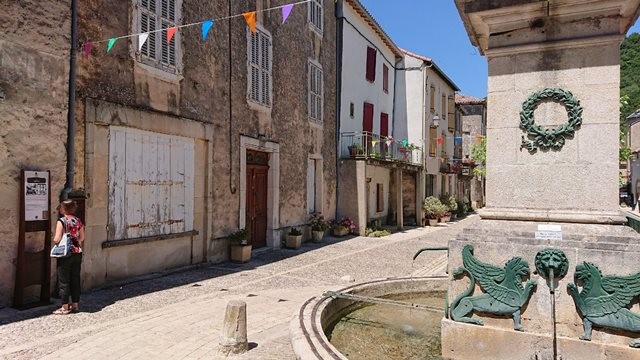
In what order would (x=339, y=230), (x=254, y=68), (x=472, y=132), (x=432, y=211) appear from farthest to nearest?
1. (x=472, y=132)
2. (x=432, y=211)
3. (x=339, y=230)
4. (x=254, y=68)

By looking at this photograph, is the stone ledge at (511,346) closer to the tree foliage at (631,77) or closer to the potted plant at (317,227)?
the potted plant at (317,227)

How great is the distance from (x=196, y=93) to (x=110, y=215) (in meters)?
3.13

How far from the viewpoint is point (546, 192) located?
161 inches

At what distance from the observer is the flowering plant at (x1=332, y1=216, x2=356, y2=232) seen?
15406 millimetres

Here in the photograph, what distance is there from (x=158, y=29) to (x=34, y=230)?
4.17 m

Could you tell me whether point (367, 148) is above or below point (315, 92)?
below

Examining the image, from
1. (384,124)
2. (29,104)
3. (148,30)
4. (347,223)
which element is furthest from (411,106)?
(29,104)

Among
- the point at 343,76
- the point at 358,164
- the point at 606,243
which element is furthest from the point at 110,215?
the point at 343,76

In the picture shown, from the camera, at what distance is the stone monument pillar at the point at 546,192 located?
146 inches

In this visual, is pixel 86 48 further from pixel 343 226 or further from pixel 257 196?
pixel 343 226

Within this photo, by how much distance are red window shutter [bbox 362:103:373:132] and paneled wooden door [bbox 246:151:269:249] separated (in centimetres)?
739

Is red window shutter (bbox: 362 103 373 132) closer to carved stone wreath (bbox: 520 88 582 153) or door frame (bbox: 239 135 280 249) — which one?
door frame (bbox: 239 135 280 249)

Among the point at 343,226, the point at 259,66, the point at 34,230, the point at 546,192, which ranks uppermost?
the point at 259,66

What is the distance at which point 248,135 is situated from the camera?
35.3 ft
